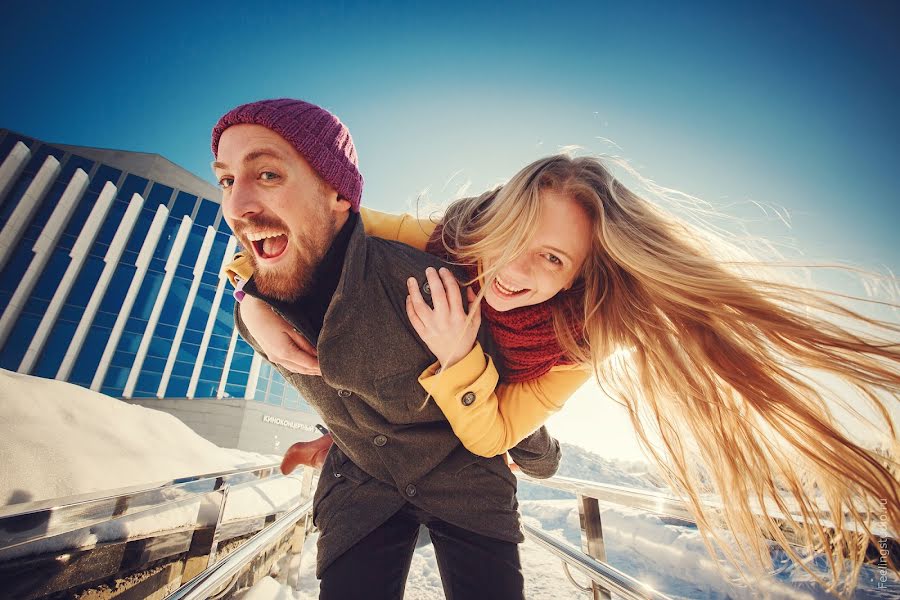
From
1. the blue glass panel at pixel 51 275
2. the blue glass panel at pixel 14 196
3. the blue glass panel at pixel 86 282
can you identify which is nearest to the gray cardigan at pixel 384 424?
the blue glass panel at pixel 86 282

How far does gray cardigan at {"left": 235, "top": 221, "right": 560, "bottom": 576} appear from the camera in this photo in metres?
1.32

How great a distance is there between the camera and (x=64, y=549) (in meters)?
0.96

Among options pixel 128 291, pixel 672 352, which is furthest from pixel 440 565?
pixel 128 291

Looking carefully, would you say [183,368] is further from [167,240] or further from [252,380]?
[167,240]

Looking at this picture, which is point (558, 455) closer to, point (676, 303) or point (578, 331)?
point (578, 331)

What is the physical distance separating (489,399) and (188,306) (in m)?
22.4

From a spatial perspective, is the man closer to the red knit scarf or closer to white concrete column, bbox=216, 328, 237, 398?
the red knit scarf

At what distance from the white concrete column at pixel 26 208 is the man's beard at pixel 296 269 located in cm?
2372

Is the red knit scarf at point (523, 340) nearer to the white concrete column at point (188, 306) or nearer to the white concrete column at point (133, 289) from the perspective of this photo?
the white concrete column at point (133, 289)

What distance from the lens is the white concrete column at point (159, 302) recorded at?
1645 centimetres

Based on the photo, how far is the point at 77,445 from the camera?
7.39 ft

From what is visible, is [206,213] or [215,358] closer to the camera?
[215,358]

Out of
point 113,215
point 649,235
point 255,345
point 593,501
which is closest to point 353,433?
point 255,345

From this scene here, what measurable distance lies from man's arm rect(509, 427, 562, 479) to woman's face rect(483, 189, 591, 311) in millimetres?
662
